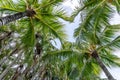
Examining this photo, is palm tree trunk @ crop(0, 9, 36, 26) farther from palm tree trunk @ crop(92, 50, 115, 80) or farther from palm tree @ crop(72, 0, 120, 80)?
palm tree trunk @ crop(92, 50, 115, 80)

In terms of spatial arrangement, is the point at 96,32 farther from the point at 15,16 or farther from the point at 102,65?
the point at 15,16

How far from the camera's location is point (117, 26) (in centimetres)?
1415

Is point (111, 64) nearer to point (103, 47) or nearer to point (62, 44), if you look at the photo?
point (103, 47)

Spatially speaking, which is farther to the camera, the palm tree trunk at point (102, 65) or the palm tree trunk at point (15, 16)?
the palm tree trunk at point (102, 65)

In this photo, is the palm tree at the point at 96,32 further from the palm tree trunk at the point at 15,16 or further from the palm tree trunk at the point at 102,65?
the palm tree trunk at the point at 15,16

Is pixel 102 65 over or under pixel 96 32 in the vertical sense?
under

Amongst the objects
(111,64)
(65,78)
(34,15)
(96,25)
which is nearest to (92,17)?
(96,25)

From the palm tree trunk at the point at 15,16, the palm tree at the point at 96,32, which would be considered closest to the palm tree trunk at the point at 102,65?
the palm tree at the point at 96,32

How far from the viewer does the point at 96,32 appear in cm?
1389

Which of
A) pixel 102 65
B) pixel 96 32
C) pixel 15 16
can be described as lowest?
pixel 102 65

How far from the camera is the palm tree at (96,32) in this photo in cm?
1272

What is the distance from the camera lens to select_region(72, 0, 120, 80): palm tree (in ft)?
41.7

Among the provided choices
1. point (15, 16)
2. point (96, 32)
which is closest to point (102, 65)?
point (96, 32)

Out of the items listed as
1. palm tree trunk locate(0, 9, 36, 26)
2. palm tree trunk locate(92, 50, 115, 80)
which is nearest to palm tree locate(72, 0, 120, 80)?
palm tree trunk locate(92, 50, 115, 80)
